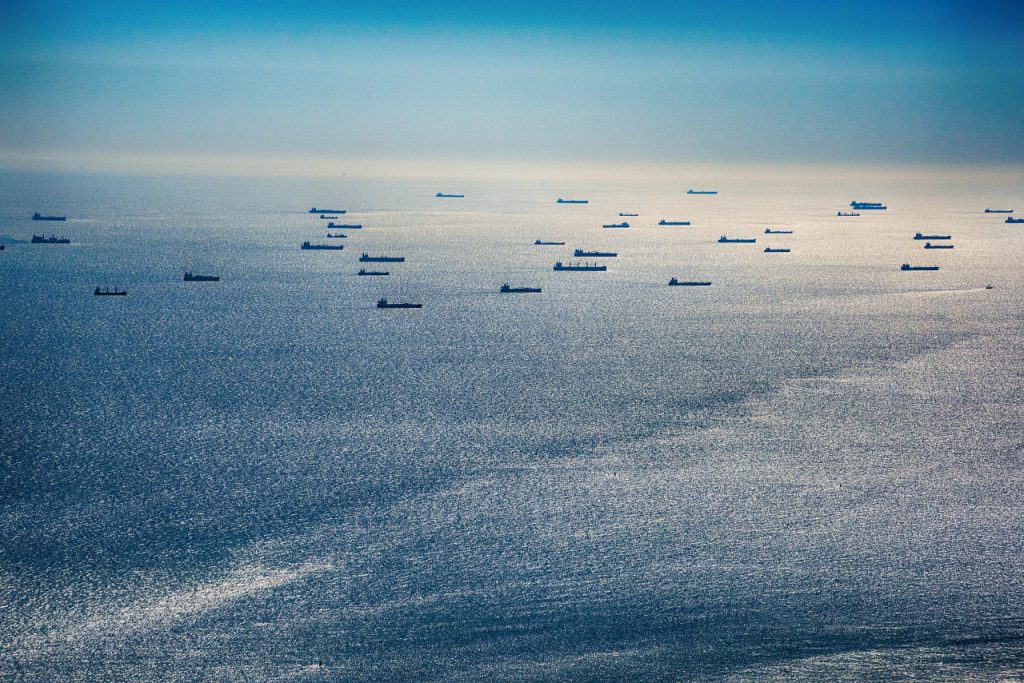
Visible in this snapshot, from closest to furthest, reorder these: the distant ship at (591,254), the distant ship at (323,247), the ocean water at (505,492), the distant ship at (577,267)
Result: the ocean water at (505,492), the distant ship at (577,267), the distant ship at (591,254), the distant ship at (323,247)

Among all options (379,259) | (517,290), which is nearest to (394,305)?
(517,290)

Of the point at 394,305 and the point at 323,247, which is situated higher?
the point at 323,247

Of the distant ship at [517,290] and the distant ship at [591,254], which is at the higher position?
the distant ship at [591,254]

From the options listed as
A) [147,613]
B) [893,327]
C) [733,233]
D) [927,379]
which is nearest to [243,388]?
[147,613]

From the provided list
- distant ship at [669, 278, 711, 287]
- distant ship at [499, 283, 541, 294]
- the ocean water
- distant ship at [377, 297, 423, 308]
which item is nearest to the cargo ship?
distant ship at [499, 283, 541, 294]

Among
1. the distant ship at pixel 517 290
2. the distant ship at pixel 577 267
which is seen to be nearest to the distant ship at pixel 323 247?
the distant ship at pixel 577 267

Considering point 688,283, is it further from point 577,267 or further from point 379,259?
point 379,259

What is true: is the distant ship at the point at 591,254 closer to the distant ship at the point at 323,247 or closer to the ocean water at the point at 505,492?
the distant ship at the point at 323,247

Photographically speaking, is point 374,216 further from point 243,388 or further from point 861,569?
point 861,569
